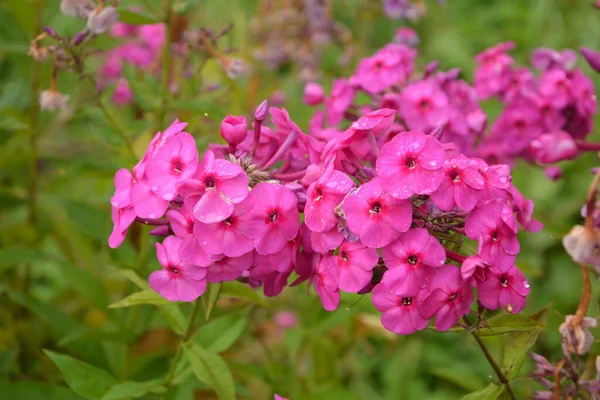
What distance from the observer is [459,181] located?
3.53 ft

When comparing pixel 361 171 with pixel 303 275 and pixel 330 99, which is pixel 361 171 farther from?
pixel 330 99

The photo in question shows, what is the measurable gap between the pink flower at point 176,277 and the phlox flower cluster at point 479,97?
1.81ft

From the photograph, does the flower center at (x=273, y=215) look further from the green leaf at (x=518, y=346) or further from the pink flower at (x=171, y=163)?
the green leaf at (x=518, y=346)

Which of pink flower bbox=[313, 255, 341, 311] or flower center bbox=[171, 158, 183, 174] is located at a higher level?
flower center bbox=[171, 158, 183, 174]

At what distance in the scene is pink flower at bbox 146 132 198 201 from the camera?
1110 millimetres

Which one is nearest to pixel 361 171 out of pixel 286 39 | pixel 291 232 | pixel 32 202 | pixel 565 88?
pixel 291 232

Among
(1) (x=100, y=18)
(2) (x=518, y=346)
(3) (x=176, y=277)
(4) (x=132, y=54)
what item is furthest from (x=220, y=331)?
(4) (x=132, y=54)

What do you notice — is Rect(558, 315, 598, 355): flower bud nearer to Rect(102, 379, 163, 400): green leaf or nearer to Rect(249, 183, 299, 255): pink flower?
Rect(249, 183, 299, 255): pink flower

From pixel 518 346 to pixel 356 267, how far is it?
32cm

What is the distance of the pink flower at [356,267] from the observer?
108cm

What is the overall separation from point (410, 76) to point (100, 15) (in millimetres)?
731

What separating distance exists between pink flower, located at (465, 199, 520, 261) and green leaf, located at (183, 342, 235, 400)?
19.3 inches

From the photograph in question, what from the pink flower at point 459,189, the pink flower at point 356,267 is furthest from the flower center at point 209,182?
the pink flower at point 459,189

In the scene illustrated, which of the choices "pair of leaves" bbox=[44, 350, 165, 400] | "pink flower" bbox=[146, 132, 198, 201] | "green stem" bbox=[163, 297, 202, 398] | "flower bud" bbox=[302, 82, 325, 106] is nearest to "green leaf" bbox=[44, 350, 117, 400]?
"pair of leaves" bbox=[44, 350, 165, 400]
